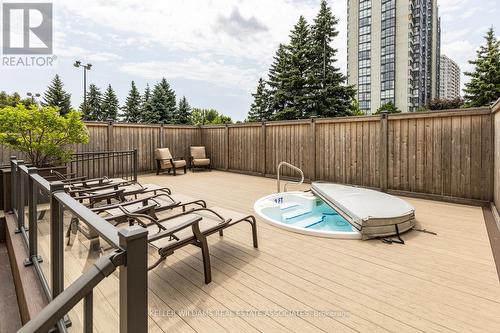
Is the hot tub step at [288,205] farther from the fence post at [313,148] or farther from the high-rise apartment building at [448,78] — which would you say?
the high-rise apartment building at [448,78]

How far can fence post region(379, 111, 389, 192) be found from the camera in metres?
5.64

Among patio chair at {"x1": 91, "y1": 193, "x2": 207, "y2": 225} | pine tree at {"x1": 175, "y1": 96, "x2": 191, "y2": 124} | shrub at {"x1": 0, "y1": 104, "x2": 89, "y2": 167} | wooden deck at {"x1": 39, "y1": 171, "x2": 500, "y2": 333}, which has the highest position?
pine tree at {"x1": 175, "y1": 96, "x2": 191, "y2": 124}

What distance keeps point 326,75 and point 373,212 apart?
1769 cm

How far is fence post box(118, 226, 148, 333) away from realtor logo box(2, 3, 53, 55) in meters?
9.95

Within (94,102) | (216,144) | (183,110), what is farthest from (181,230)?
(94,102)

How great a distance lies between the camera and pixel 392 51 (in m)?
40.2

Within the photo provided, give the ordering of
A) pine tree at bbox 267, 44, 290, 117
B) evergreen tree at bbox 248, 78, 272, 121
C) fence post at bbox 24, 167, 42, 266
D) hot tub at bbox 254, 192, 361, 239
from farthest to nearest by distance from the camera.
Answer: evergreen tree at bbox 248, 78, 272, 121 < pine tree at bbox 267, 44, 290, 117 < hot tub at bbox 254, 192, 361, 239 < fence post at bbox 24, 167, 42, 266

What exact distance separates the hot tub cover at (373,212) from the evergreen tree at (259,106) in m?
20.0

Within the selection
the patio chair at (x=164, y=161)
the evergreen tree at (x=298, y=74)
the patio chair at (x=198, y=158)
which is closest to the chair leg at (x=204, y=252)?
the patio chair at (x=164, y=161)

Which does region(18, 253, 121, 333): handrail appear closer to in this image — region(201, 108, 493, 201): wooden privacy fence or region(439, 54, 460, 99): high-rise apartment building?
region(201, 108, 493, 201): wooden privacy fence

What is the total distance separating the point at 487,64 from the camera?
1877 centimetres

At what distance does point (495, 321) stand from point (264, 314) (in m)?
1.53

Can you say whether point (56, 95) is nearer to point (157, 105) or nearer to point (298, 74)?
point (157, 105)

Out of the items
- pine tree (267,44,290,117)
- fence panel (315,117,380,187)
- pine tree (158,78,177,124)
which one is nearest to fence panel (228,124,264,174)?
fence panel (315,117,380,187)
